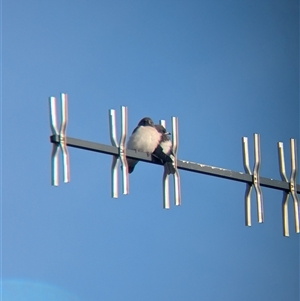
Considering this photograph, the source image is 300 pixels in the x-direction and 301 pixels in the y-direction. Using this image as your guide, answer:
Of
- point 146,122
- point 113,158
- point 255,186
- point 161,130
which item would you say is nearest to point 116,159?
point 113,158

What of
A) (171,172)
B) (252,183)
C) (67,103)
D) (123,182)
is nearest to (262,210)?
(252,183)

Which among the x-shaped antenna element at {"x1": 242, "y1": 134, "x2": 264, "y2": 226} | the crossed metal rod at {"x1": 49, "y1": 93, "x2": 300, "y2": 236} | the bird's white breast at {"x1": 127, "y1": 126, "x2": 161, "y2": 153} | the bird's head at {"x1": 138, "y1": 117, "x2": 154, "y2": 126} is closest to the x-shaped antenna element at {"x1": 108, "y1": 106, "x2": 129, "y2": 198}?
the crossed metal rod at {"x1": 49, "y1": 93, "x2": 300, "y2": 236}

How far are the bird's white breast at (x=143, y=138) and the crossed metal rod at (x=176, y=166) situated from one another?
98.1 inches

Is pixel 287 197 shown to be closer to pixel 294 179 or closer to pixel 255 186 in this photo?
pixel 294 179

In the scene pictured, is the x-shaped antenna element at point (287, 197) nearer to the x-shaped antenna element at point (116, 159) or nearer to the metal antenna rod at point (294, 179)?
the metal antenna rod at point (294, 179)

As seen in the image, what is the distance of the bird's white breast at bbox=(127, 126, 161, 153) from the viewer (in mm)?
13637

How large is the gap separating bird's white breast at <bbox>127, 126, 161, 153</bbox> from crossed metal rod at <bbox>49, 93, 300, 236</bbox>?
249cm

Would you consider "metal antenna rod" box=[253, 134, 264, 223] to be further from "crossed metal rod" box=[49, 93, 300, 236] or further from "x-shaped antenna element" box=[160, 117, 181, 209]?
"x-shaped antenna element" box=[160, 117, 181, 209]

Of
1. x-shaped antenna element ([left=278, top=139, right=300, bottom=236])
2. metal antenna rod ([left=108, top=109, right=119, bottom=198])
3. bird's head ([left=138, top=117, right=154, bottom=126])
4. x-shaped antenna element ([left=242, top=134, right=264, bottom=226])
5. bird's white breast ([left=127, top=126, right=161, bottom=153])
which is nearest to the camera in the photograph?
metal antenna rod ([left=108, top=109, right=119, bottom=198])

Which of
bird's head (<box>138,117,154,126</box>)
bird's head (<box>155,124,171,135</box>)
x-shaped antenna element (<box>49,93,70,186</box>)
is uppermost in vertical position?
bird's head (<box>138,117,154,126</box>)

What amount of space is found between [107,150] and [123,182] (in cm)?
50

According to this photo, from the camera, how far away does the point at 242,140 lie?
37.1 feet

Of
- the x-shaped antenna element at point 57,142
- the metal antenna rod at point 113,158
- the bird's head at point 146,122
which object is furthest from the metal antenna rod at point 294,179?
the bird's head at point 146,122

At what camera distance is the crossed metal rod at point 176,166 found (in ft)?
29.2
